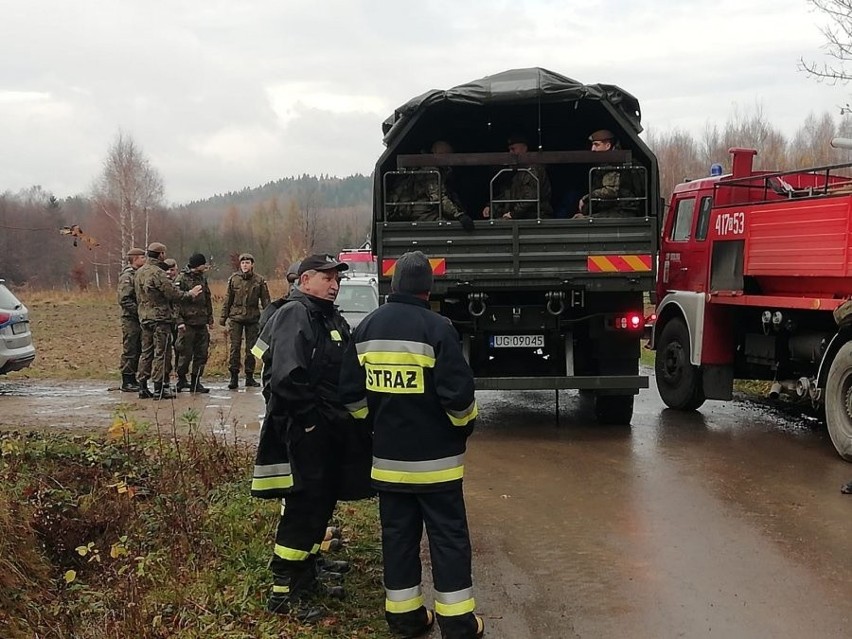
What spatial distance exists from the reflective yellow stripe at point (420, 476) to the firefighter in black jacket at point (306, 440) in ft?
1.22

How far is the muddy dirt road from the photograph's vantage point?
4.14 meters

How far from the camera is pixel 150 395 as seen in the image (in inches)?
423

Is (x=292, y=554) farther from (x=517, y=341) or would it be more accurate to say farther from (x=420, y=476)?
(x=517, y=341)

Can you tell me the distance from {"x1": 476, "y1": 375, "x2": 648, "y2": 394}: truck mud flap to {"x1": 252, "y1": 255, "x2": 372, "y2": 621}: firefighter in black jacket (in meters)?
3.92

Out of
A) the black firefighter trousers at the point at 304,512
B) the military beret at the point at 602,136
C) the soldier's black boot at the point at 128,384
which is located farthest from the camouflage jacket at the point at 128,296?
the black firefighter trousers at the point at 304,512

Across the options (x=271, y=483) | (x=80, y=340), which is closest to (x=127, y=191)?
(x=80, y=340)

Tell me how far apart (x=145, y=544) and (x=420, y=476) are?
239cm

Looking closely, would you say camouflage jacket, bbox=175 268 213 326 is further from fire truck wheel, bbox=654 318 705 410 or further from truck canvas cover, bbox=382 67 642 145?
fire truck wheel, bbox=654 318 705 410

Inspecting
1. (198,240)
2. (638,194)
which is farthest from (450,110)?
(198,240)

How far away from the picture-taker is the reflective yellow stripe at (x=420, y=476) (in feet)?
12.5

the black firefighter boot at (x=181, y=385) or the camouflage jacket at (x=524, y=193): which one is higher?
the camouflage jacket at (x=524, y=193)

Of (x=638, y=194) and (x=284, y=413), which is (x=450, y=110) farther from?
(x=284, y=413)

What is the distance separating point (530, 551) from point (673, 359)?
18.1 feet

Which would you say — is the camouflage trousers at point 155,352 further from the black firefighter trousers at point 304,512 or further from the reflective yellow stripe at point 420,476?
the reflective yellow stripe at point 420,476
